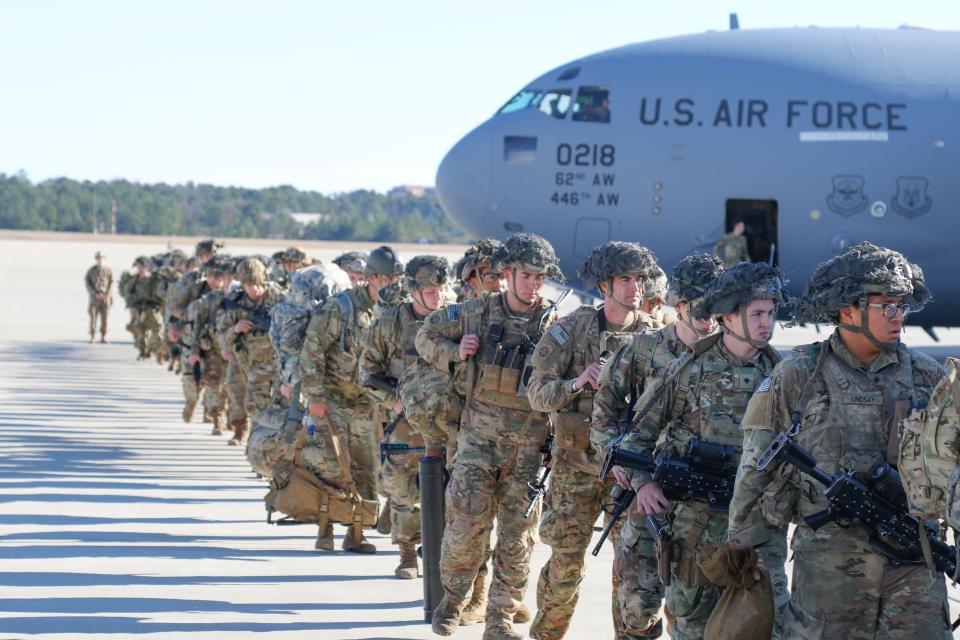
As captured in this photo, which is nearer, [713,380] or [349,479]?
[713,380]

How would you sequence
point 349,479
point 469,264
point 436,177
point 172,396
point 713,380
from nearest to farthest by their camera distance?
point 713,380 → point 469,264 → point 349,479 → point 436,177 → point 172,396

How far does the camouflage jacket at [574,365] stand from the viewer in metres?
6.87

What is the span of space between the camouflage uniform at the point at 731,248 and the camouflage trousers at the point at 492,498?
9.16 meters

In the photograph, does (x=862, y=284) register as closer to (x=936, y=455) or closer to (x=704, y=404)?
(x=936, y=455)

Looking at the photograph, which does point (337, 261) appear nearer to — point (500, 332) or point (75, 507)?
point (75, 507)

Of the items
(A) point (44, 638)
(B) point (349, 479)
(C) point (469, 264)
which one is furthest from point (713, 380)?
(B) point (349, 479)

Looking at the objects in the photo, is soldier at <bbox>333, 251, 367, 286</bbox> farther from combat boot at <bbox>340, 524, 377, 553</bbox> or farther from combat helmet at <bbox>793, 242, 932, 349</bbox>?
combat helmet at <bbox>793, 242, 932, 349</bbox>

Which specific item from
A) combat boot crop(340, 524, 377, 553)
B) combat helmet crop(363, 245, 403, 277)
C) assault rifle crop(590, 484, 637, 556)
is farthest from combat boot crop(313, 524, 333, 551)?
assault rifle crop(590, 484, 637, 556)

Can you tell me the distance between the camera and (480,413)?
24.6 ft

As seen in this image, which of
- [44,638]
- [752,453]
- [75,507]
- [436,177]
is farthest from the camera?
[436,177]

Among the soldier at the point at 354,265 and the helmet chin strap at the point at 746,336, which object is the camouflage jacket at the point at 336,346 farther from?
the helmet chin strap at the point at 746,336

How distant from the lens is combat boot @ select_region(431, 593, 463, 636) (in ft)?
24.0

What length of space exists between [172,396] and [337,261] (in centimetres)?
1037

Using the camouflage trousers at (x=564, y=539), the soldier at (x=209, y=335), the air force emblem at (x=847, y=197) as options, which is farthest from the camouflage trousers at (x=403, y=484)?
the air force emblem at (x=847, y=197)
